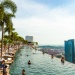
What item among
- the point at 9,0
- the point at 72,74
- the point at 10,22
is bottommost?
the point at 72,74

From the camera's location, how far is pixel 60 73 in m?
45.4

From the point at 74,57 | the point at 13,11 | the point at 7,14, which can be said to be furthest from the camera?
the point at 74,57

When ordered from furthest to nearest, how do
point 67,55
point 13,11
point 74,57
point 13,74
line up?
point 67,55
point 74,57
point 13,11
point 13,74

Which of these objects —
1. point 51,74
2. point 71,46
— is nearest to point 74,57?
point 71,46

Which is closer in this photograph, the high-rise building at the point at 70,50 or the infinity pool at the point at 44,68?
the infinity pool at the point at 44,68

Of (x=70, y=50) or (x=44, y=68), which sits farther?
(x=70, y=50)

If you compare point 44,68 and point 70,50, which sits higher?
point 70,50

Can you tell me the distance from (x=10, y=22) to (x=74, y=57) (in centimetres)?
3774

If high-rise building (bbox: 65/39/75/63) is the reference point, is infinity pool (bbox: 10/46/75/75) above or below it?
below

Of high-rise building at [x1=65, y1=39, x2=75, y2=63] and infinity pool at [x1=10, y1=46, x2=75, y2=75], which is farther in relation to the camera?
high-rise building at [x1=65, y1=39, x2=75, y2=63]

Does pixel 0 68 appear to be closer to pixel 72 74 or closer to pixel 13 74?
pixel 13 74

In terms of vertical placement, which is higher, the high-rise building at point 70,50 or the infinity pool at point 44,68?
the high-rise building at point 70,50

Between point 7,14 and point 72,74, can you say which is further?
point 7,14

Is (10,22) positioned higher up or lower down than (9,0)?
lower down
